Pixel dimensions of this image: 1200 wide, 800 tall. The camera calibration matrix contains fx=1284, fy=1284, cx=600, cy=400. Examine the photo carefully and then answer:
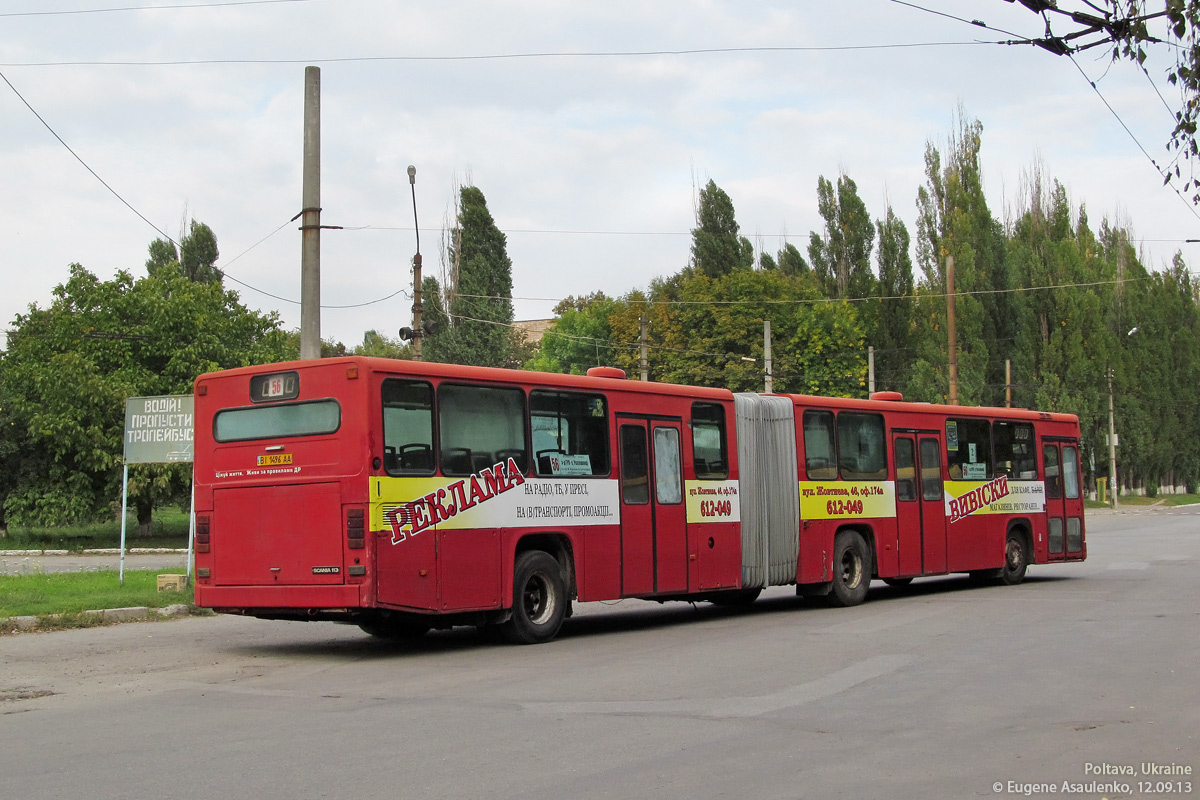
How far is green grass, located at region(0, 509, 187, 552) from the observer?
39.0m

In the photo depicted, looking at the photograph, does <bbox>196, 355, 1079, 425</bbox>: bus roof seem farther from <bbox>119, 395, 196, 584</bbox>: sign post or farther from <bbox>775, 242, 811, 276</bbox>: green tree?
<bbox>775, 242, 811, 276</bbox>: green tree

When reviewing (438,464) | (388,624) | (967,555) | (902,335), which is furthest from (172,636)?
(902,335)

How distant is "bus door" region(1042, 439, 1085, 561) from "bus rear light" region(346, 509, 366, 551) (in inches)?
586

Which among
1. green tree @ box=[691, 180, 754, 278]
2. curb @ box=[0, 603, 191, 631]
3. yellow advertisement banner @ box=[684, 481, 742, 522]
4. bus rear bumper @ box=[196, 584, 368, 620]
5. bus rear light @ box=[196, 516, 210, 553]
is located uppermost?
green tree @ box=[691, 180, 754, 278]

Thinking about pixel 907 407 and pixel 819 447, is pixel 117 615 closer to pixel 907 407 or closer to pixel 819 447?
pixel 819 447

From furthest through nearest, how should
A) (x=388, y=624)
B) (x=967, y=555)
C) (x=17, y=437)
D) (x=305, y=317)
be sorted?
(x=17, y=437)
(x=967, y=555)
(x=305, y=317)
(x=388, y=624)

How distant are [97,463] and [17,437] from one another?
4242 millimetres

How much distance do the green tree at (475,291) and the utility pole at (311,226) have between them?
148 feet

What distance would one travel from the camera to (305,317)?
56.5 feet

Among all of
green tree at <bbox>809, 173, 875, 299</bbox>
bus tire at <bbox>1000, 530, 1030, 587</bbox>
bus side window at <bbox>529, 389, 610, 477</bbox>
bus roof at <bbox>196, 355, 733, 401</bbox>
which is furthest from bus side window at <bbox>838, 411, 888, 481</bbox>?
green tree at <bbox>809, 173, 875, 299</bbox>

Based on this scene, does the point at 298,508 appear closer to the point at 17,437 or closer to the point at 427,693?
the point at 427,693

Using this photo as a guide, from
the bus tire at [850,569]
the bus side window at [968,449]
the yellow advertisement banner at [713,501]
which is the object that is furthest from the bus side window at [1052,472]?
the yellow advertisement banner at [713,501]

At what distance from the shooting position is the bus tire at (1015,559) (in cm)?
2194

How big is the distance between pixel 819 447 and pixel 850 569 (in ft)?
6.19
